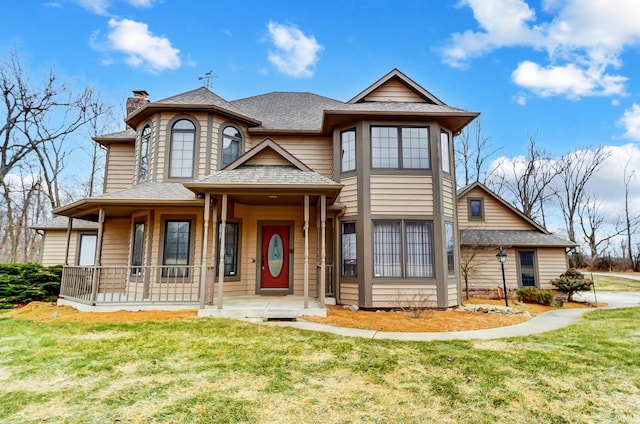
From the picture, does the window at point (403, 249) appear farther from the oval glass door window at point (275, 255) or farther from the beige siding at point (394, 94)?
the beige siding at point (394, 94)

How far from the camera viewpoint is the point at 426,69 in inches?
648

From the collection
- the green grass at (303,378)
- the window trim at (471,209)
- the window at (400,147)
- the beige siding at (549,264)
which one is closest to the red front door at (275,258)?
the window at (400,147)

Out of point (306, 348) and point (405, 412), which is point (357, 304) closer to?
point (306, 348)

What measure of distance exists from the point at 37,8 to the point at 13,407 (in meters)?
17.2

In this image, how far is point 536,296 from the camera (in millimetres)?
11688

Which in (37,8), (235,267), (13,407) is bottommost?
(13,407)

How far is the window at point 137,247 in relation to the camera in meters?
9.86

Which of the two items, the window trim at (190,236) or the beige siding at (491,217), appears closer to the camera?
the window trim at (190,236)

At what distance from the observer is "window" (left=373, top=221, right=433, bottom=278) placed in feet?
30.1

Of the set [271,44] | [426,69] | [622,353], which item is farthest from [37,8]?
[622,353]

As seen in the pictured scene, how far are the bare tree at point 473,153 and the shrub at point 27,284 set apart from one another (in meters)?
24.8

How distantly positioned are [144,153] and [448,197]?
9.51 meters

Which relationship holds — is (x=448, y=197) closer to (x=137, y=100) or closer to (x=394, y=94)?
(x=394, y=94)

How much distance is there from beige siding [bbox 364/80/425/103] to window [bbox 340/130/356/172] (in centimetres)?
151
